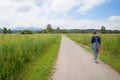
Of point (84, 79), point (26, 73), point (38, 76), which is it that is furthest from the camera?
point (26, 73)

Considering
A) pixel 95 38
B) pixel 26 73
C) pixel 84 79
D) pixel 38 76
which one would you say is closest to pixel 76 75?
pixel 84 79

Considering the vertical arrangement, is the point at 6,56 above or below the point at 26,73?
above

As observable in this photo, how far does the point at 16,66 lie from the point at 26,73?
612 mm

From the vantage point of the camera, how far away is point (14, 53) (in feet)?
33.8

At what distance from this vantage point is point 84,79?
26.6 feet

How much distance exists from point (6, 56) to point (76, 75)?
133 inches

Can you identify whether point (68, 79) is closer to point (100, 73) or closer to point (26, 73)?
point (100, 73)

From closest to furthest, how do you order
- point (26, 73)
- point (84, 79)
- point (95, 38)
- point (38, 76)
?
point (84, 79) → point (38, 76) → point (26, 73) → point (95, 38)

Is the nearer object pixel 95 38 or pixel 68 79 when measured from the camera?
pixel 68 79

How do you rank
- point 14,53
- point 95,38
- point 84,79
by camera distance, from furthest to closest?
1. point 95,38
2. point 14,53
3. point 84,79

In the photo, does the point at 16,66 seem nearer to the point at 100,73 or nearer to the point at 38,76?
the point at 38,76

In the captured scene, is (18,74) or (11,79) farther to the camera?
(18,74)

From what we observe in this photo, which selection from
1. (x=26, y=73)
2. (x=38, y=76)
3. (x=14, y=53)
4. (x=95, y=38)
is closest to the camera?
(x=38, y=76)

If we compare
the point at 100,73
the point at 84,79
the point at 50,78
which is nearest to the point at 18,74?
the point at 50,78
